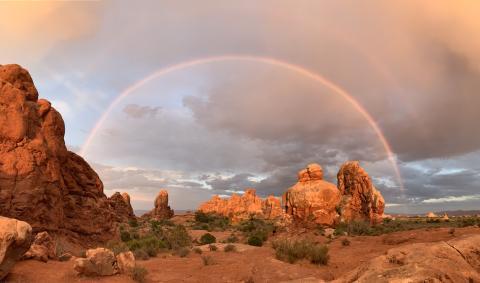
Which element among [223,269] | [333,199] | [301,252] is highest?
[333,199]

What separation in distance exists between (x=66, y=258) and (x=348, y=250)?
13.9 metres

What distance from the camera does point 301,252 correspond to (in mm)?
A: 15766

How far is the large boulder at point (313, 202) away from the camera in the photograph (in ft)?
119

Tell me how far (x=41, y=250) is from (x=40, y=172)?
4984 mm

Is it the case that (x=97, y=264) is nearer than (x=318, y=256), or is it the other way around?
(x=97, y=264)

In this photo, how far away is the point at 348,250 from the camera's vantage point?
19.2 metres

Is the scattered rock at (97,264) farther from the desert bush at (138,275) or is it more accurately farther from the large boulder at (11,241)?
the large boulder at (11,241)

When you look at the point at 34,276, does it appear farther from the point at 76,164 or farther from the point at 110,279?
the point at 76,164

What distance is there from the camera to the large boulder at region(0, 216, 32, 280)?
8641mm

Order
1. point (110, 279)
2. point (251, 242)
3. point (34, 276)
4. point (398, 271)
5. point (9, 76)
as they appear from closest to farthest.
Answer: point (398, 271), point (34, 276), point (110, 279), point (9, 76), point (251, 242)

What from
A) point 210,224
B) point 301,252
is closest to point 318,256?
point 301,252

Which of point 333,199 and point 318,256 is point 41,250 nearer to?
point 318,256

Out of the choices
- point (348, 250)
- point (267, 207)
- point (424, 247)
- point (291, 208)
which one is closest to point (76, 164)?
point (348, 250)

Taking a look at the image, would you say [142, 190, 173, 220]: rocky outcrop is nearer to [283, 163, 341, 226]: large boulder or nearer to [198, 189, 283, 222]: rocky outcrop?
[198, 189, 283, 222]: rocky outcrop
